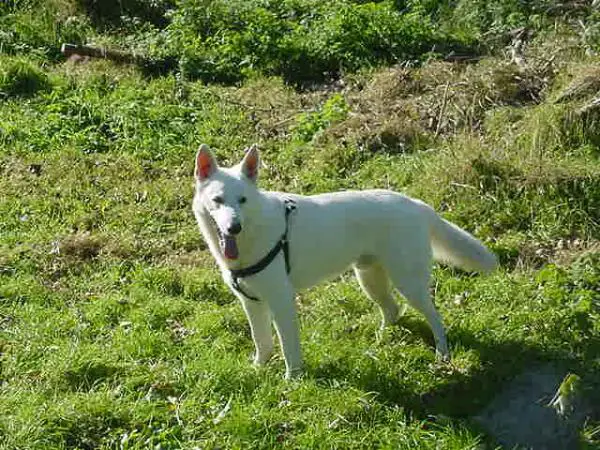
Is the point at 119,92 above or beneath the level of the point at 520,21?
beneath

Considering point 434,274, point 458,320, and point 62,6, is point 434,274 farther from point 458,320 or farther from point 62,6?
point 62,6

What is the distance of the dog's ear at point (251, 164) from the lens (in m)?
5.12

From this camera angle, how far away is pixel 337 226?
5.36m

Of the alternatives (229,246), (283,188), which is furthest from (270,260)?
(283,188)

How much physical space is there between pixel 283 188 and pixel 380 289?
2692mm

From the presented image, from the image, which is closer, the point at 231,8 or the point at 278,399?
the point at 278,399

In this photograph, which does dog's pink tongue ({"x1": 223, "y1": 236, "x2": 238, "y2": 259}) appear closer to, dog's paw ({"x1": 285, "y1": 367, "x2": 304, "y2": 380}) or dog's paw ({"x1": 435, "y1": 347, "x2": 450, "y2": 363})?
dog's paw ({"x1": 285, "y1": 367, "x2": 304, "y2": 380})

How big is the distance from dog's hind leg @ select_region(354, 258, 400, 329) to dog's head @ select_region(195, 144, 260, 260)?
115cm

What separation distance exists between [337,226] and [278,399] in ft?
3.72

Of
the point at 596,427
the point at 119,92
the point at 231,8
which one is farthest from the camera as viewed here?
the point at 231,8

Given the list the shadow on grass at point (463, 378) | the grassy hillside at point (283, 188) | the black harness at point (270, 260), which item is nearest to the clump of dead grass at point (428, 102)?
the grassy hillside at point (283, 188)

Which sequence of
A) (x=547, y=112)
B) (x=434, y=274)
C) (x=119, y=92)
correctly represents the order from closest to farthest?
1. (x=434, y=274)
2. (x=547, y=112)
3. (x=119, y=92)

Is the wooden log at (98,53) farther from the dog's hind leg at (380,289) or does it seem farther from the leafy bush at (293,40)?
the dog's hind leg at (380,289)

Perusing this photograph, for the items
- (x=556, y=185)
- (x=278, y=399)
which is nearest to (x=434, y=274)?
(x=556, y=185)
